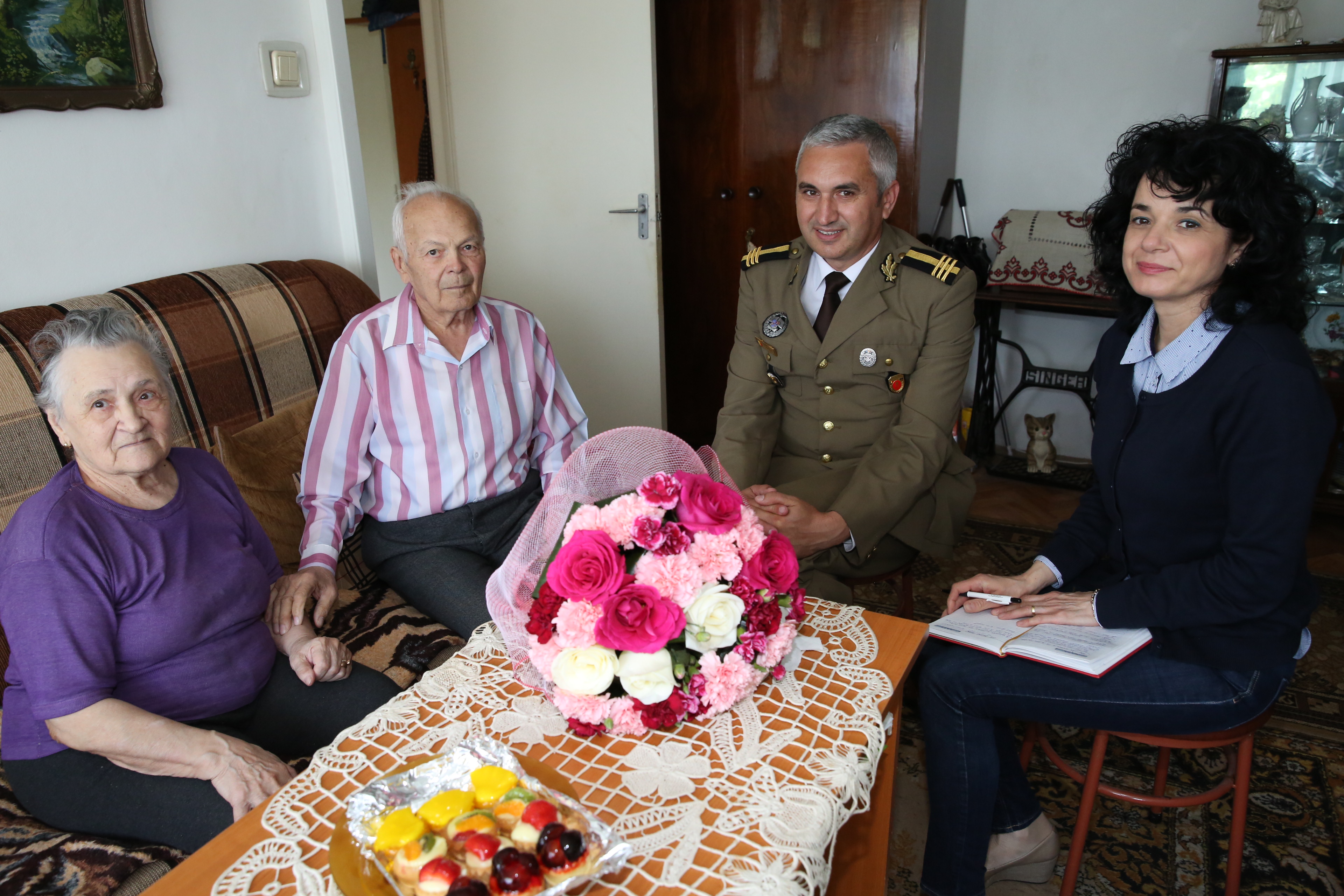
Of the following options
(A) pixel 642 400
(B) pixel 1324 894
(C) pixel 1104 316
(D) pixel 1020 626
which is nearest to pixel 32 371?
(D) pixel 1020 626

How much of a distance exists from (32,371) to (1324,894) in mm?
2387

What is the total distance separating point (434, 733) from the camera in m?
1.14

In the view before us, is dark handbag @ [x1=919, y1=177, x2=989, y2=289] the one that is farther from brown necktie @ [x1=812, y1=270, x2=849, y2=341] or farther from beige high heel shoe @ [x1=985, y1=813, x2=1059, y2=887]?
beige high heel shoe @ [x1=985, y1=813, x2=1059, y2=887]

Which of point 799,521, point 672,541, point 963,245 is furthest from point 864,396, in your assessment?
point 963,245

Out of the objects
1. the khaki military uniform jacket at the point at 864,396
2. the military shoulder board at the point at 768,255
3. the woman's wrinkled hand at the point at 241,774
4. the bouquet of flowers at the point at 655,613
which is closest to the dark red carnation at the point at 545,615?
the bouquet of flowers at the point at 655,613

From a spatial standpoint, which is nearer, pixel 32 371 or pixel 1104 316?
pixel 32 371

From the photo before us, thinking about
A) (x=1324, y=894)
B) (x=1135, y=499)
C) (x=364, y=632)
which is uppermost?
(x=1135, y=499)

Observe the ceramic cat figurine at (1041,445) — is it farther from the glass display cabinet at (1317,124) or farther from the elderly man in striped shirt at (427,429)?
the elderly man in striped shirt at (427,429)

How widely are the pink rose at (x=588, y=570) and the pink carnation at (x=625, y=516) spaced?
0.6 inches

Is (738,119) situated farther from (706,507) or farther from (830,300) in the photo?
(706,507)

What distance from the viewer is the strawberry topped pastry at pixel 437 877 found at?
815mm

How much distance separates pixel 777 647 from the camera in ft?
3.86

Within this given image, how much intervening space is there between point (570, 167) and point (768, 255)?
4.63ft

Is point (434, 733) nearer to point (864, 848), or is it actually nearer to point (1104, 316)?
point (864, 848)
